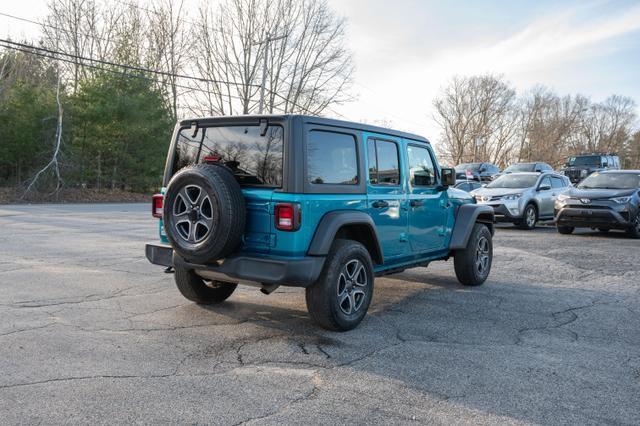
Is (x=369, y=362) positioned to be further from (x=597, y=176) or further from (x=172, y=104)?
(x=172, y=104)

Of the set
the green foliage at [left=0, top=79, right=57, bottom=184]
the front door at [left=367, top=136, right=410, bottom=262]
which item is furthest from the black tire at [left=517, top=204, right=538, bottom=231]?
the green foliage at [left=0, top=79, right=57, bottom=184]

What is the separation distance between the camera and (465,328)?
17.4ft

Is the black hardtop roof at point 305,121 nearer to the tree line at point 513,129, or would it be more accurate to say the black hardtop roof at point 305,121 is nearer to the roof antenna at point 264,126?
the roof antenna at point 264,126

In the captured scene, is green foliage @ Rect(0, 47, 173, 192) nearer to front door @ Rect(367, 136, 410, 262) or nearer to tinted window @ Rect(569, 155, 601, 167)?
front door @ Rect(367, 136, 410, 262)

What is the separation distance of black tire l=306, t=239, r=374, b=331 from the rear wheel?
11.5 m

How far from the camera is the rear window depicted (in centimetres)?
481

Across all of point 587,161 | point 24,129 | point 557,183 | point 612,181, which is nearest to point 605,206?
point 612,181

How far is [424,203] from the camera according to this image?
6379mm

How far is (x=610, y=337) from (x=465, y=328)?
1.32 m

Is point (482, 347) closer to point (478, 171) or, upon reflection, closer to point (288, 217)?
point (288, 217)

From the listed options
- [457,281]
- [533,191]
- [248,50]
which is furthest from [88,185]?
[457,281]

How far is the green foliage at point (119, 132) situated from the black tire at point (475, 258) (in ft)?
80.8

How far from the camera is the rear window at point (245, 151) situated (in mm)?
4809

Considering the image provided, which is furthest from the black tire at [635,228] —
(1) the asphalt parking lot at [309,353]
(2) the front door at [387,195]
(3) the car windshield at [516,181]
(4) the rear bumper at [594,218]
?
(2) the front door at [387,195]
